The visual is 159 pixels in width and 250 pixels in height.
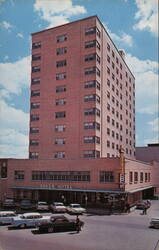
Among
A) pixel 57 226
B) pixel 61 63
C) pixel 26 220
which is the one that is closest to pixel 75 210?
pixel 26 220

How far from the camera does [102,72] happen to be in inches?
2297

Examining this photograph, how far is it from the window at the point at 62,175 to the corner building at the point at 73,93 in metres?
7.95

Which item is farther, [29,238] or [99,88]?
[99,88]

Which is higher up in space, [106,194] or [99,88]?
[99,88]

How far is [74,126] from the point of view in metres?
55.9

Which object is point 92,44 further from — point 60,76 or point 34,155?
point 34,155

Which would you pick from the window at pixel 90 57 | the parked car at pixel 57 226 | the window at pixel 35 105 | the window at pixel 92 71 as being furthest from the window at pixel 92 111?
the parked car at pixel 57 226

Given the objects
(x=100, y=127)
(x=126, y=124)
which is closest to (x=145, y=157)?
(x=126, y=124)

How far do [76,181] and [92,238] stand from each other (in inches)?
844

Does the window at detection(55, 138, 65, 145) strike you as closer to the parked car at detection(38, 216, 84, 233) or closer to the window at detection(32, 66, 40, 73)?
Result: the window at detection(32, 66, 40, 73)

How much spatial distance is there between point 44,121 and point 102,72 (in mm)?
16335

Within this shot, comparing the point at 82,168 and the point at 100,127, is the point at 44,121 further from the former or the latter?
the point at 82,168

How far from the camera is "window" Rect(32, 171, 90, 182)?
45.3m

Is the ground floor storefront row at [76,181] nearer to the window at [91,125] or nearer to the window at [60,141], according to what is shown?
the window at [60,141]
